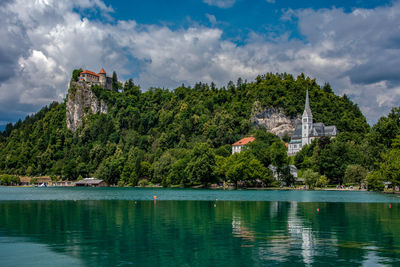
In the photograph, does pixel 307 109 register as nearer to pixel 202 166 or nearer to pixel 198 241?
pixel 202 166

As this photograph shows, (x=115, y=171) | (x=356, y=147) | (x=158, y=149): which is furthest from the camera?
(x=158, y=149)

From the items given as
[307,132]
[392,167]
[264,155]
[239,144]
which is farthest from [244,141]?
[392,167]

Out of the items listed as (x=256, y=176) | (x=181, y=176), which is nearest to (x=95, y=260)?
(x=256, y=176)

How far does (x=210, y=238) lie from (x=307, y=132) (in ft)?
516

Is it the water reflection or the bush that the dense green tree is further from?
the water reflection

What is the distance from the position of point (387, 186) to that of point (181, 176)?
60403 mm

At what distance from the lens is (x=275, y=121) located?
7594 inches

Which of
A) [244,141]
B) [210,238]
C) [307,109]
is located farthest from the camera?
[307,109]

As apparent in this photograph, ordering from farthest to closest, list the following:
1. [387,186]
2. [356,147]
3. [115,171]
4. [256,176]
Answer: [115,171] → [356,147] → [256,176] → [387,186]

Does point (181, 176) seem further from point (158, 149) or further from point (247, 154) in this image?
point (158, 149)

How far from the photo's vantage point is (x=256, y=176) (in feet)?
383

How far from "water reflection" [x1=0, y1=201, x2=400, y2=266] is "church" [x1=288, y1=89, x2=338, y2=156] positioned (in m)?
136

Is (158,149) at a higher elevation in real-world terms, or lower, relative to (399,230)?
higher

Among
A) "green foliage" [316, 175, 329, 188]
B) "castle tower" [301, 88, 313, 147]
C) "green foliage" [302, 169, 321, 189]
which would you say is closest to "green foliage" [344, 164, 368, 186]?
"green foliage" [316, 175, 329, 188]
